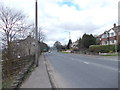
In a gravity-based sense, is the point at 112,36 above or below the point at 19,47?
above

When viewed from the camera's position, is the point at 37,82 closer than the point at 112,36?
Yes

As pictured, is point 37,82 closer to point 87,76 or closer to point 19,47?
point 87,76

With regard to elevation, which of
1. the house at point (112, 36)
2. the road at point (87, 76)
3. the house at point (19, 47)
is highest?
the house at point (112, 36)

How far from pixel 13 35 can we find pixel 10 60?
8.57 m

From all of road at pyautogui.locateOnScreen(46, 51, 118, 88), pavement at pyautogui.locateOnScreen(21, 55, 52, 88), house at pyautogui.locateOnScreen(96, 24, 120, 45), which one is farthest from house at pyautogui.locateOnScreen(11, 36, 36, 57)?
house at pyautogui.locateOnScreen(96, 24, 120, 45)

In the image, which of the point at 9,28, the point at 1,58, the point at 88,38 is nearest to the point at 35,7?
the point at 9,28

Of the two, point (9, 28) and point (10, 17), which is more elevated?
point (10, 17)

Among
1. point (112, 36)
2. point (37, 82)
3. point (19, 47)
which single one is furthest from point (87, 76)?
point (112, 36)

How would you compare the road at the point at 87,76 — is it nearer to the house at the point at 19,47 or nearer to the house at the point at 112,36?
the house at the point at 19,47

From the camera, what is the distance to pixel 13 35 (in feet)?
55.1

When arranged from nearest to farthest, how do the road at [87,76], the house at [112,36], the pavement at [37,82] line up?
the pavement at [37,82], the road at [87,76], the house at [112,36]

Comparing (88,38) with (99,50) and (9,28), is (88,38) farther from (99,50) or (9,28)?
(9,28)

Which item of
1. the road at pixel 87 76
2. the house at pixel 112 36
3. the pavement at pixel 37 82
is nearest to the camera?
the pavement at pixel 37 82

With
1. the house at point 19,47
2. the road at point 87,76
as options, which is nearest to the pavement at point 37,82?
the road at point 87,76
